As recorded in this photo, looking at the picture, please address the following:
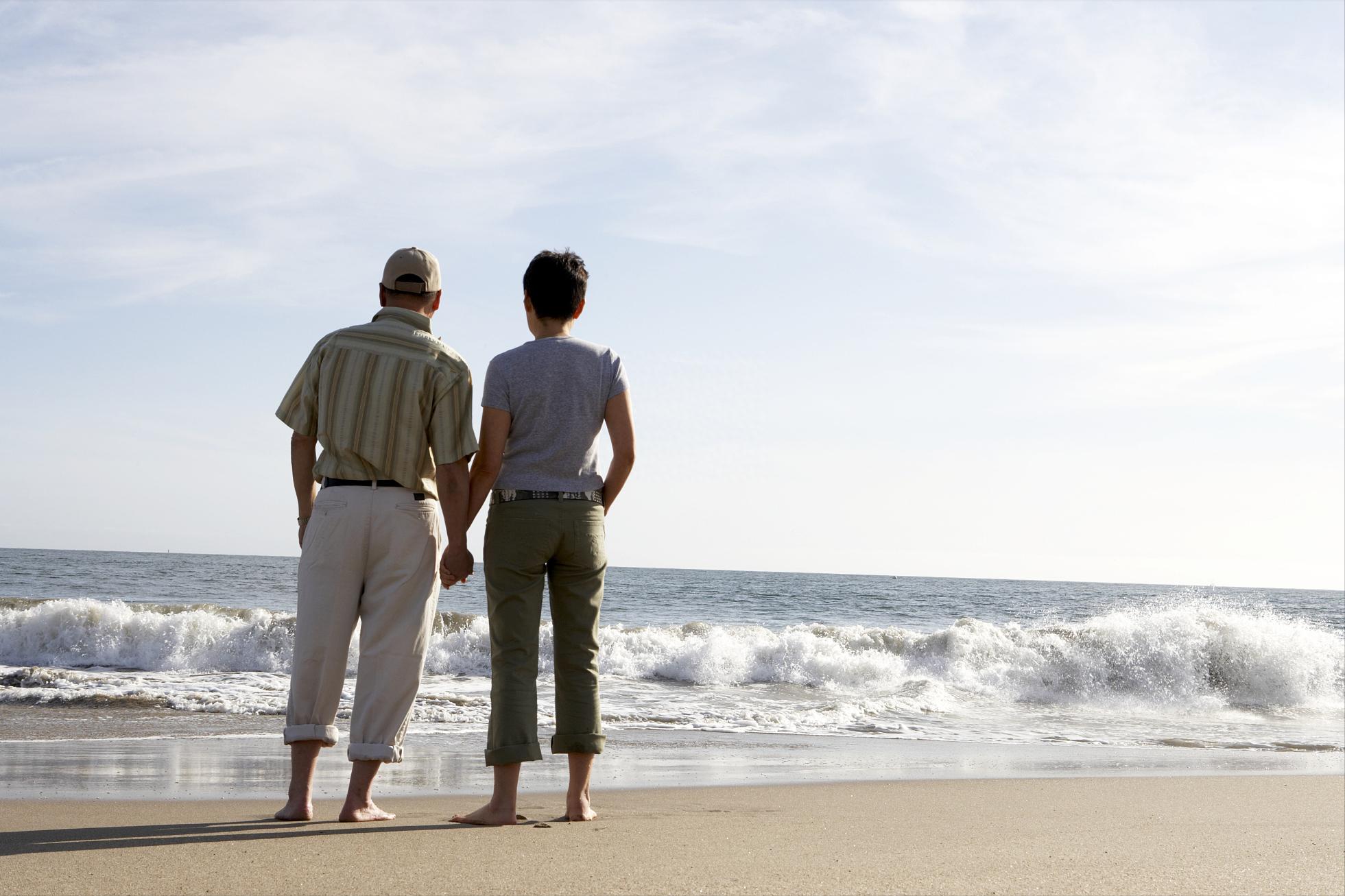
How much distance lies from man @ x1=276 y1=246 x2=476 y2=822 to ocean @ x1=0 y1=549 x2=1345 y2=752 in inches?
124

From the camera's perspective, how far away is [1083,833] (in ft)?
10.4

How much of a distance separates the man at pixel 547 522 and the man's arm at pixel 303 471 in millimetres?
434

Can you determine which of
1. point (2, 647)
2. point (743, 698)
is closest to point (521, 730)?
point (743, 698)

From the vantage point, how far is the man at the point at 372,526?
9.27 ft

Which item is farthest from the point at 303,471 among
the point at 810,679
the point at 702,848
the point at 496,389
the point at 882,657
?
the point at 882,657

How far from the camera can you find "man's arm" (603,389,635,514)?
3.04 meters

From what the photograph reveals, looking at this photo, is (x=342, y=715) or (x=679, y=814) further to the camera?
(x=342, y=715)

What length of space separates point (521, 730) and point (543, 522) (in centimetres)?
60

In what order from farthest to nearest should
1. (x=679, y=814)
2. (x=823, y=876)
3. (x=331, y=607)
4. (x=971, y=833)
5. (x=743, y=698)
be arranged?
(x=743, y=698)
(x=679, y=814)
(x=971, y=833)
(x=331, y=607)
(x=823, y=876)

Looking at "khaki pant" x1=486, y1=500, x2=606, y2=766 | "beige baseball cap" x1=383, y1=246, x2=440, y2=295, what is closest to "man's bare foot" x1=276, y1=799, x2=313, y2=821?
"khaki pant" x1=486, y1=500, x2=606, y2=766

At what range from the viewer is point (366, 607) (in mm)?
2877

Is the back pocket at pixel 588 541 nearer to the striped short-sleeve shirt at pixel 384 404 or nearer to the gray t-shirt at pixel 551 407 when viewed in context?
the gray t-shirt at pixel 551 407

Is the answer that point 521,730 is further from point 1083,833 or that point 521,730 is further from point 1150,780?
point 1150,780

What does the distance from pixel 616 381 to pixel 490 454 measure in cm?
43
